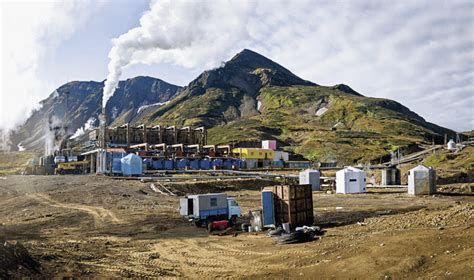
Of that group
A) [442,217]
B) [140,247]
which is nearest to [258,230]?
[140,247]

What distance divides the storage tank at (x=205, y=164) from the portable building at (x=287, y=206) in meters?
65.7

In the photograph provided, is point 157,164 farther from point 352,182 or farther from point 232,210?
point 232,210

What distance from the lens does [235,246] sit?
19.1 meters

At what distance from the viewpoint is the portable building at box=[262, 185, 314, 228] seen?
874 inches

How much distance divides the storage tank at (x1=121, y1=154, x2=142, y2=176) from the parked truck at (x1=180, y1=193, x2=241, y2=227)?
141 feet

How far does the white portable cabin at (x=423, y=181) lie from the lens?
41.9 m

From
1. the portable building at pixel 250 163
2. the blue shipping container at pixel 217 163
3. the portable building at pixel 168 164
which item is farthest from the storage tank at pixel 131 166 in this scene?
the portable building at pixel 250 163

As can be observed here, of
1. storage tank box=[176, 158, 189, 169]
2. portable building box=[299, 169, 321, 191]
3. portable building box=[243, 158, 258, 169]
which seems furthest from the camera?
portable building box=[243, 158, 258, 169]

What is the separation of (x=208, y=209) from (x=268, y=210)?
384 centimetres

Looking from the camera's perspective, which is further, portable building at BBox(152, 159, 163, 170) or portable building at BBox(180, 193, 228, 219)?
portable building at BBox(152, 159, 163, 170)

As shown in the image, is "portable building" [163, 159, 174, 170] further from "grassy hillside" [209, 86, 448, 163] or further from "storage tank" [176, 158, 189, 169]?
"grassy hillside" [209, 86, 448, 163]

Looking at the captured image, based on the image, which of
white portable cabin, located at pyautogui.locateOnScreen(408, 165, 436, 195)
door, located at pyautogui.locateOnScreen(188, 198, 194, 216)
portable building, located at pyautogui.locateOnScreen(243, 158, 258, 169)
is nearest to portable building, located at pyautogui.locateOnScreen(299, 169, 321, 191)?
white portable cabin, located at pyautogui.locateOnScreen(408, 165, 436, 195)

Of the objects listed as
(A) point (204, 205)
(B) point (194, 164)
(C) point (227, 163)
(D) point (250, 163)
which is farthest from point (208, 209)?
(D) point (250, 163)

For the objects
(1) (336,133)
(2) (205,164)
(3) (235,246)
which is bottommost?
(3) (235,246)
